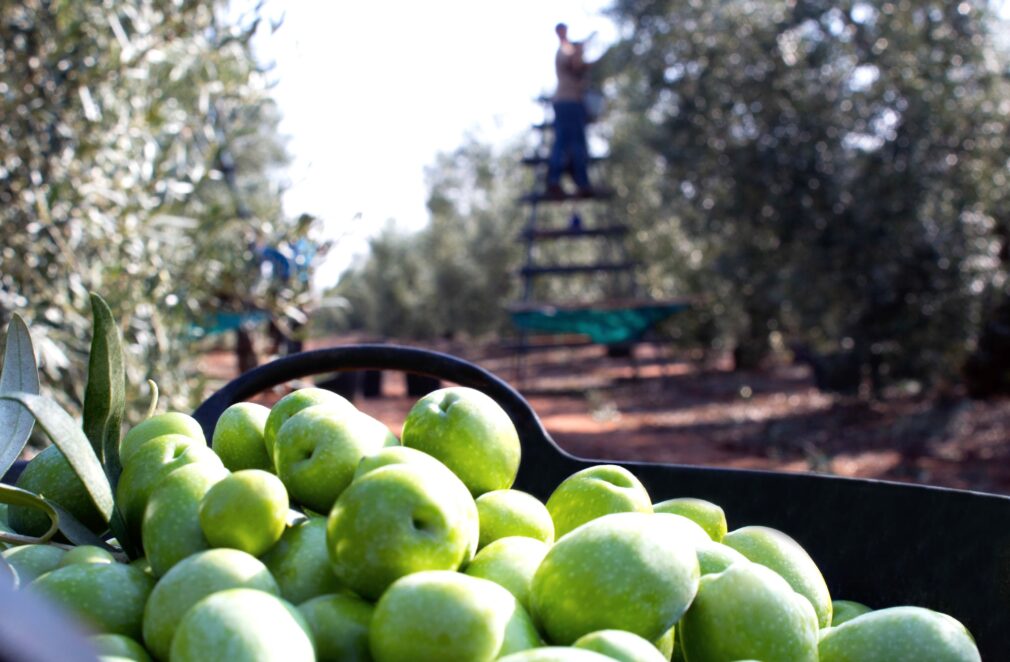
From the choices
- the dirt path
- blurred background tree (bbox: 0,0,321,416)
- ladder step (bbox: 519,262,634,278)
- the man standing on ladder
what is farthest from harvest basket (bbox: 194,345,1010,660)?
the man standing on ladder

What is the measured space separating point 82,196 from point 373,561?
3.28 metres

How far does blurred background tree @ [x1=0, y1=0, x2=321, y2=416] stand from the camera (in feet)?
11.9

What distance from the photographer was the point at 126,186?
153 inches

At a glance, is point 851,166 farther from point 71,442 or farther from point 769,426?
point 71,442

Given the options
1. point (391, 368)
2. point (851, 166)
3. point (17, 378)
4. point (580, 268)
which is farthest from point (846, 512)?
point (580, 268)

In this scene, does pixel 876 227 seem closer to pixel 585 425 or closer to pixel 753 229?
pixel 753 229

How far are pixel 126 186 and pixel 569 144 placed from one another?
11678 mm

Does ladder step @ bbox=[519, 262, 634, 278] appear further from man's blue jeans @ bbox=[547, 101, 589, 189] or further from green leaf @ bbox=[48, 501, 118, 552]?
green leaf @ bbox=[48, 501, 118, 552]

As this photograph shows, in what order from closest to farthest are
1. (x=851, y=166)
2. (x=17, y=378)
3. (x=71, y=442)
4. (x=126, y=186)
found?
(x=71, y=442) → (x=17, y=378) → (x=126, y=186) → (x=851, y=166)

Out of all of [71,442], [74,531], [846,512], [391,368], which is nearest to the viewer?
[71,442]

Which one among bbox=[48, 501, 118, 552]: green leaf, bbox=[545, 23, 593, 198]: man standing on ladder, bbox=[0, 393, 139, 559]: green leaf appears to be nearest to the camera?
bbox=[0, 393, 139, 559]: green leaf

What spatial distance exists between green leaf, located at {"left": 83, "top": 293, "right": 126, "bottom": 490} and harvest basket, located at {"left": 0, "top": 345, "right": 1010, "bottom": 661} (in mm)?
519

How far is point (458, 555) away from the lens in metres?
1.05

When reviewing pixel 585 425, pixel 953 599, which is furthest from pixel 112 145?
pixel 585 425
